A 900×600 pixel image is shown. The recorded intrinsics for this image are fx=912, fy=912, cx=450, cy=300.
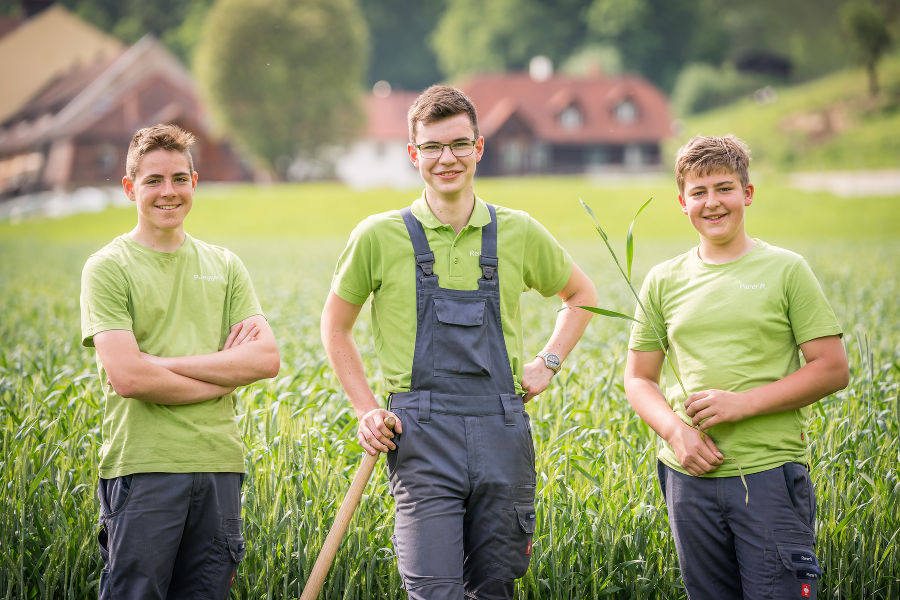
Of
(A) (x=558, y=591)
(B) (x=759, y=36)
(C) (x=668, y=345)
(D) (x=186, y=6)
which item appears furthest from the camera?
(B) (x=759, y=36)

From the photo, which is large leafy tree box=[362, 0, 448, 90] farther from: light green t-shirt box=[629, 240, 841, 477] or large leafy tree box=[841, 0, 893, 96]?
light green t-shirt box=[629, 240, 841, 477]

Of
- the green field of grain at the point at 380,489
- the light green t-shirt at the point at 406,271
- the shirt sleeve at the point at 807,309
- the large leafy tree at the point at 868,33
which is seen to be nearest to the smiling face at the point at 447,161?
the light green t-shirt at the point at 406,271

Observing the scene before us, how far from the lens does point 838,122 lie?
60.5 meters

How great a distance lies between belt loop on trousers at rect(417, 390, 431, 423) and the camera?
3.28 metres

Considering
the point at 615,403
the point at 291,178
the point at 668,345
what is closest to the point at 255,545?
the point at 668,345

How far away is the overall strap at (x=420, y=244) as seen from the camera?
11.2 feet

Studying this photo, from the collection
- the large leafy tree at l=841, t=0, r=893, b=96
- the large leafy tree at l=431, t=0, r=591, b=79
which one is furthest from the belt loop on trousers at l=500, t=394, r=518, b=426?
the large leafy tree at l=431, t=0, r=591, b=79

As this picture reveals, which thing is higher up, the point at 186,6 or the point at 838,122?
the point at 186,6

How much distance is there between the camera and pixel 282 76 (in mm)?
57188

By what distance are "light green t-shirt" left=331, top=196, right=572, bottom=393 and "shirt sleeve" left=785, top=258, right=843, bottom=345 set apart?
1.02 m

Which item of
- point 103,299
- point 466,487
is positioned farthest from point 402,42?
point 466,487

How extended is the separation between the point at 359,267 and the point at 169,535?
3.94 ft

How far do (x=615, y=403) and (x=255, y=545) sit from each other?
2.54 m

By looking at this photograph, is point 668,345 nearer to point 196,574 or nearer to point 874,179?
point 196,574
